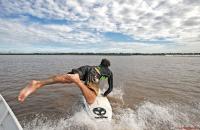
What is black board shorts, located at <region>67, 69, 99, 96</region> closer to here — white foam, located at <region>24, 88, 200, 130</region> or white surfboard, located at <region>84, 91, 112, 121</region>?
white surfboard, located at <region>84, 91, 112, 121</region>

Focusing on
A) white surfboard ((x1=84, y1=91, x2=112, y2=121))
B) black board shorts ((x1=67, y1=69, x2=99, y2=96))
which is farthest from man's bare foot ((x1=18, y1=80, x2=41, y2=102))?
white surfboard ((x1=84, y1=91, x2=112, y2=121))

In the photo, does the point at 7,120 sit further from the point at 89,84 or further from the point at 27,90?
the point at 89,84

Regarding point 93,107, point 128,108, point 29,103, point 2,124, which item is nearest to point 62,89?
point 29,103

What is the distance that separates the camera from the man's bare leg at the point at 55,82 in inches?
244

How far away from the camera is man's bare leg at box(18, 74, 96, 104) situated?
6.19m

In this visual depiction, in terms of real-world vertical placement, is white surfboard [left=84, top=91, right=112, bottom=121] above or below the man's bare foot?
below

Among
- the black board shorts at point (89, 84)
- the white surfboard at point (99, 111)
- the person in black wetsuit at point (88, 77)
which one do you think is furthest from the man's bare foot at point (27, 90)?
the white surfboard at point (99, 111)

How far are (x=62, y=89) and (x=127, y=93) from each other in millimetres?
4533

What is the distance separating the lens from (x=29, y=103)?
34.6 feet

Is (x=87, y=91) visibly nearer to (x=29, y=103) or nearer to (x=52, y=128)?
(x=52, y=128)

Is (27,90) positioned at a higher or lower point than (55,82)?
lower

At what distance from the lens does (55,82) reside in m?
6.83

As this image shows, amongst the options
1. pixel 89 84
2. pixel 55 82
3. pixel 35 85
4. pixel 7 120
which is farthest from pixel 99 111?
pixel 7 120

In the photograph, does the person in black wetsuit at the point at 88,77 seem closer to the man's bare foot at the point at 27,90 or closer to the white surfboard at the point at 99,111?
the white surfboard at the point at 99,111
